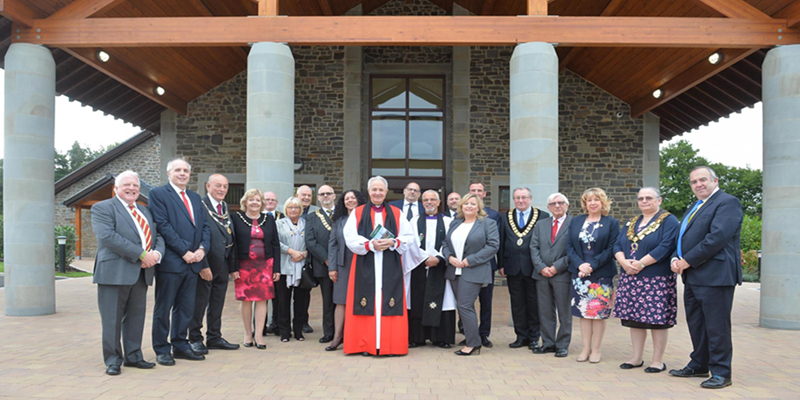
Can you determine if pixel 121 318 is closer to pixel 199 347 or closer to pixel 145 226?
pixel 145 226

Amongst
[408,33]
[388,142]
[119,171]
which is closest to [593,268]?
[408,33]

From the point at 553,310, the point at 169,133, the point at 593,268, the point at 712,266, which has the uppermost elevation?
the point at 169,133

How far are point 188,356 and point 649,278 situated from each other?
3862 mm

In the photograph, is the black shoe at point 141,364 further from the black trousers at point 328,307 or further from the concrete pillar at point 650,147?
the concrete pillar at point 650,147

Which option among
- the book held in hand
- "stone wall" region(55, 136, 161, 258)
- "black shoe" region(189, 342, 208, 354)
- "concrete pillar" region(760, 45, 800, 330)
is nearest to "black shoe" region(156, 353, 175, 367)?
"black shoe" region(189, 342, 208, 354)

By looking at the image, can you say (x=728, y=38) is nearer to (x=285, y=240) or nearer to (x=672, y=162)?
(x=285, y=240)

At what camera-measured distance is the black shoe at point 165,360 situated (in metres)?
4.72

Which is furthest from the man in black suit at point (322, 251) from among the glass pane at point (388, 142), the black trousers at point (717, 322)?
the glass pane at point (388, 142)

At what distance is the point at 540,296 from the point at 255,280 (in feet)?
8.84

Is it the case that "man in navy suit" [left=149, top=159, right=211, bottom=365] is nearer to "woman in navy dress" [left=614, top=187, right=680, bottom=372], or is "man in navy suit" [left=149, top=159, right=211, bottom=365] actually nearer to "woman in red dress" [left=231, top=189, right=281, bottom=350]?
"woman in red dress" [left=231, top=189, right=281, bottom=350]

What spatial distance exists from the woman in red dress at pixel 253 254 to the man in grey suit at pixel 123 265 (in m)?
0.98

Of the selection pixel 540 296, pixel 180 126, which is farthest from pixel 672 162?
pixel 540 296

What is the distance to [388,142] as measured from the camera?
12.9 meters

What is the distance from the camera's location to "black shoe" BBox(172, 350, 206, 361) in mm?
4977
